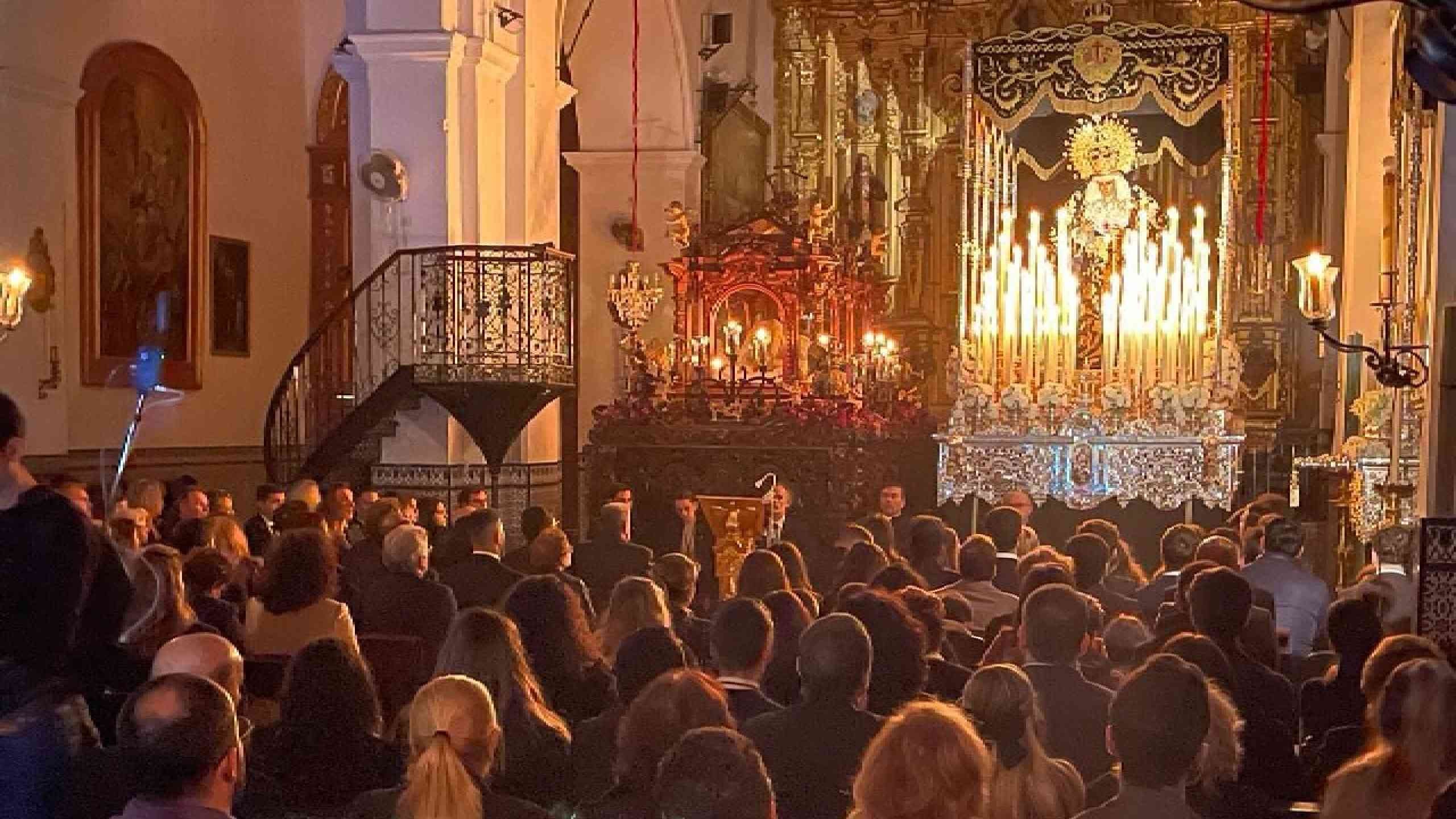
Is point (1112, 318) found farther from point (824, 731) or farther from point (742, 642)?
point (824, 731)

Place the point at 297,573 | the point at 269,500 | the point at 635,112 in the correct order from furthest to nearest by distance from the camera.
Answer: the point at 635,112 → the point at 269,500 → the point at 297,573

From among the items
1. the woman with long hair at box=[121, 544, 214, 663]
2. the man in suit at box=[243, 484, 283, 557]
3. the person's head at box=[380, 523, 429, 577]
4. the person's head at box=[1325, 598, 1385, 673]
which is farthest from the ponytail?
the man in suit at box=[243, 484, 283, 557]

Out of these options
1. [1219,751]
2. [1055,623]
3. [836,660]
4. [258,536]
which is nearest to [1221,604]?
[1055,623]

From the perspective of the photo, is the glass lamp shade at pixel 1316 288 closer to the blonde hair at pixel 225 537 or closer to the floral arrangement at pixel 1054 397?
the floral arrangement at pixel 1054 397

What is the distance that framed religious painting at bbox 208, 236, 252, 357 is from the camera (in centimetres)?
1783

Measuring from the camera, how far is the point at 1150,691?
421cm

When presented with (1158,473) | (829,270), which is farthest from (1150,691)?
(829,270)

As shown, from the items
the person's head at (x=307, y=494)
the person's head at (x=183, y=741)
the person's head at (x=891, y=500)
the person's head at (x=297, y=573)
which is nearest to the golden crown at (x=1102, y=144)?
the person's head at (x=891, y=500)

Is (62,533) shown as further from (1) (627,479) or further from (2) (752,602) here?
(1) (627,479)

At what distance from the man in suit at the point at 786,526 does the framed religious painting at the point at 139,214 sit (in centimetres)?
602

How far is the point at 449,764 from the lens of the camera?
4078 millimetres

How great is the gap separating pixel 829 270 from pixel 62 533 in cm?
1440

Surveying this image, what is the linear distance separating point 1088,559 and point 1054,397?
9.16 m

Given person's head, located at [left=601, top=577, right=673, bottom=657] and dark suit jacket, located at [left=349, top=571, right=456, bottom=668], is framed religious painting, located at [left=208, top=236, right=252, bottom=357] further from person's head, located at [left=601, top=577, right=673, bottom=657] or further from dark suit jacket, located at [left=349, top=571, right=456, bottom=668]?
person's head, located at [left=601, top=577, right=673, bottom=657]
